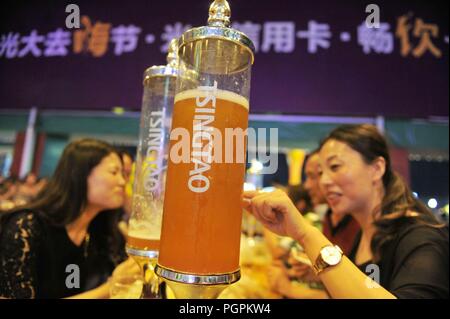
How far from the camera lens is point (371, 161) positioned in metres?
1.06

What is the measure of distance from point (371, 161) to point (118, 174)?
106 cm

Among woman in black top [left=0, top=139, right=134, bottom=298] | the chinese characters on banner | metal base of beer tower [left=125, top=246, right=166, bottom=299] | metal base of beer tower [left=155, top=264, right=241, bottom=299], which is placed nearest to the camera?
metal base of beer tower [left=155, top=264, right=241, bottom=299]

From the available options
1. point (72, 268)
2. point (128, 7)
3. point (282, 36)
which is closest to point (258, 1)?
point (282, 36)

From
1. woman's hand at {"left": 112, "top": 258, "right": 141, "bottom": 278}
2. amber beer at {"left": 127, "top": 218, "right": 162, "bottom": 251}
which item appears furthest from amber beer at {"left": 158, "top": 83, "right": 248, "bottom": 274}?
woman's hand at {"left": 112, "top": 258, "right": 141, "bottom": 278}

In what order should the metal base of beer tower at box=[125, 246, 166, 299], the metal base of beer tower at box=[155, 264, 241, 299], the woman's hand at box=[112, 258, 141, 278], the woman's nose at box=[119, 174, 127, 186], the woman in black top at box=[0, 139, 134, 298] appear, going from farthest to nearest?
the woman's nose at box=[119, 174, 127, 186] → the woman in black top at box=[0, 139, 134, 298] → the woman's hand at box=[112, 258, 141, 278] → the metal base of beer tower at box=[125, 246, 166, 299] → the metal base of beer tower at box=[155, 264, 241, 299]

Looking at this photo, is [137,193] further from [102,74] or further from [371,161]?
[102,74]

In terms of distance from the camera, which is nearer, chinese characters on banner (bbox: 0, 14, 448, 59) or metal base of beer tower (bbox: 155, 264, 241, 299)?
metal base of beer tower (bbox: 155, 264, 241, 299)

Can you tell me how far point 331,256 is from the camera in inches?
Answer: 27.2

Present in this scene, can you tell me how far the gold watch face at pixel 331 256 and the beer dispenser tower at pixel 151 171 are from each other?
0.35 m

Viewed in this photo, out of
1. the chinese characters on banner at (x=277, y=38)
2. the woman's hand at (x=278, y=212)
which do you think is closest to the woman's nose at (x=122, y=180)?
the woman's hand at (x=278, y=212)

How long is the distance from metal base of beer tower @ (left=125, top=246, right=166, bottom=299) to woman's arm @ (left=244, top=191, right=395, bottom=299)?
0.25m

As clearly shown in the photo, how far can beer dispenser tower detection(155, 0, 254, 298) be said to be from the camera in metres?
0.47

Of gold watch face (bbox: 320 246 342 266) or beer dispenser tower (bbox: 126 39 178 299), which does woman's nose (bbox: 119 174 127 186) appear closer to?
beer dispenser tower (bbox: 126 39 178 299)

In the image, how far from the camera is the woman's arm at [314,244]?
0.68m
